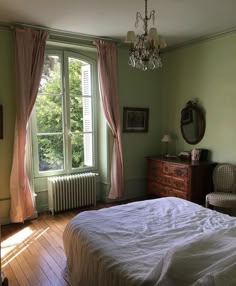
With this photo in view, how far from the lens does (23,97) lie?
3.67 metres

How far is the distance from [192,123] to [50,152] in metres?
2.50

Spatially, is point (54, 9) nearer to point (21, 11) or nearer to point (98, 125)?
point (21, 11)

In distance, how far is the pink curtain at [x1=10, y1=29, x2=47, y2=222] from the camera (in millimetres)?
3641

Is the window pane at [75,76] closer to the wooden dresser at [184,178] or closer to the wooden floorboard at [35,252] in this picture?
the wooden dresser at [184,178]

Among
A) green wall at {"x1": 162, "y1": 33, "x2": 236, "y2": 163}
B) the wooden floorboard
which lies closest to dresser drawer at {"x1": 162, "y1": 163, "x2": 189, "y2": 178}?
green wall at {"x1": 162, "y1": 33, "x2": 236, "y2": 163}

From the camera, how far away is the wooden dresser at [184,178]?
4.01 m

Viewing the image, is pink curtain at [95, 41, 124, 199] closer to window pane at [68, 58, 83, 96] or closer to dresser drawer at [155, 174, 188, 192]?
window pane at [68, 58, 83, 96]

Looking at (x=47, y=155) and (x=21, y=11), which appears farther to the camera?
(x=47, y=155)

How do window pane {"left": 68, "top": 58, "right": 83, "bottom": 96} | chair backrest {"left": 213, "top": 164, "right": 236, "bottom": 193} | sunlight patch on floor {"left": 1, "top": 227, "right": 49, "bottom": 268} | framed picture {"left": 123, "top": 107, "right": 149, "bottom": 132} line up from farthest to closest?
framed picture {"left": 123, "top": 107, "right": 149, "bottom": 132}
window pane {"left": 68, "top": 58, "right": 83, "bottom": 96}
chair backrest {"left": 213, "top": 164, "right": 236, "bottom": 193}
sunlight patch on floor {"left": 1, "top": 227, "right": 49, "bottom": 268}

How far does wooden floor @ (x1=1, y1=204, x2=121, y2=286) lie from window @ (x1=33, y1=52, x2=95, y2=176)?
2.84 ft

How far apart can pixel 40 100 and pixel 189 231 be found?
308 cm

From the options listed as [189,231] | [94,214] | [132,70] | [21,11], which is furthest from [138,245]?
[132,70]

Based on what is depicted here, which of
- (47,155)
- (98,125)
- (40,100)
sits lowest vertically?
(47,155)

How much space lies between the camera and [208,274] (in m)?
1.38
